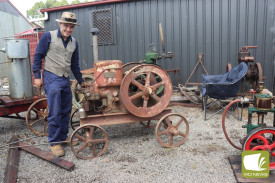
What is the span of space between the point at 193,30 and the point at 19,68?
4.81 metres

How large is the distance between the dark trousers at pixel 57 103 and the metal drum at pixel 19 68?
44.5 inches

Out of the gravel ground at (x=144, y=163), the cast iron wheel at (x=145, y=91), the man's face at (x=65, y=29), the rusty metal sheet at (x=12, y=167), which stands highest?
the man's face at (x=65, y=29)

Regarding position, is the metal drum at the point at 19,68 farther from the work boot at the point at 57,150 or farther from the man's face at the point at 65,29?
the work boot at the point at 57,150

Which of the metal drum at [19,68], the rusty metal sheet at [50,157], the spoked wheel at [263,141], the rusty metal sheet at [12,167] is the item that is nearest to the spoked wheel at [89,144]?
the rusty metal sheet at [50,157]

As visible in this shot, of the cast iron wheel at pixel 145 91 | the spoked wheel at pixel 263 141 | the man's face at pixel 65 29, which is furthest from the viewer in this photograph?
the cast iron wheel at pixel 145 91

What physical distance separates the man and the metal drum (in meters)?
1.06

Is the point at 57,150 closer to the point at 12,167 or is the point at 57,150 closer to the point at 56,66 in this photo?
the point at 12,167

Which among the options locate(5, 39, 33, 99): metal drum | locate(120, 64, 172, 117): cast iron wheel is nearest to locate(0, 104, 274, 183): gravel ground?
locate(120, 64, 172, 117): cast iron wheel

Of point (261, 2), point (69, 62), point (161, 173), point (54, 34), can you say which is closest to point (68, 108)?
point (69, 62)

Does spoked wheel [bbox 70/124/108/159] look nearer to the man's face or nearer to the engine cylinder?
the engine cylinder

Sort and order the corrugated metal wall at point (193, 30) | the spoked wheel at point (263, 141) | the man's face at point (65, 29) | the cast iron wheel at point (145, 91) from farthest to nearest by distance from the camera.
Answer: the corrugated metal wall at point (193, 30) → the cast iron wheel at point (145, 91) → the man's face at point (65, 29) → the spoked wheel at point (263, 141)

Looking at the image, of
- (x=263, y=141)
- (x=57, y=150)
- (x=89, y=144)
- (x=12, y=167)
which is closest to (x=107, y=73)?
(x=89, y=144)

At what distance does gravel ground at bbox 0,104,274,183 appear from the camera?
2.98 meters

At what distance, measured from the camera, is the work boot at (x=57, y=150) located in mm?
3600
